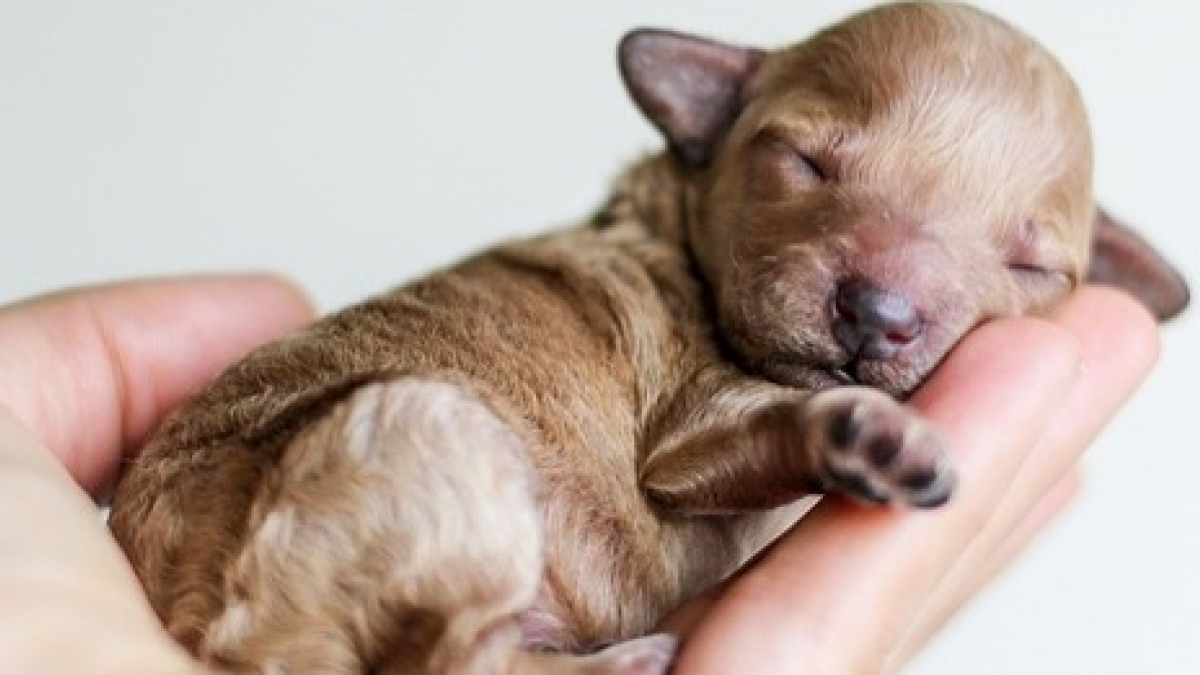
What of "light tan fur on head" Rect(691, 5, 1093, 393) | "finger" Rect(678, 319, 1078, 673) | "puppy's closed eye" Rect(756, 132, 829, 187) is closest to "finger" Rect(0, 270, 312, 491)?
"light tan fur on head" Rect(691, 5, 1093, 393)

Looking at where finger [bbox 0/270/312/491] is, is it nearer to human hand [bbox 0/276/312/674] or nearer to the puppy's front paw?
human hand [bbox 0/276/312/674]

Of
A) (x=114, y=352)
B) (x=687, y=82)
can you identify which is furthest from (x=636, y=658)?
(x=114, y=352)

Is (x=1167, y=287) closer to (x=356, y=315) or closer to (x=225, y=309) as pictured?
(x=356, y=315)

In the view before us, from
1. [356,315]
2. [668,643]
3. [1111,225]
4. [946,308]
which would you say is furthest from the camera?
[1111,225]

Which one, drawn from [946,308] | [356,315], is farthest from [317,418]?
[946,308]

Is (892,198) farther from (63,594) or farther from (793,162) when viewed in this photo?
(63,594)

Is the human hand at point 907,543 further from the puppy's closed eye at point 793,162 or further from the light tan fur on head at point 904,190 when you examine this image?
the puppy's closed eye at point 793,162

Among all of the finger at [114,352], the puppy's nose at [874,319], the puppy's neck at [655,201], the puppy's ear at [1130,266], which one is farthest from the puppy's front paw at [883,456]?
the finger at [114,352]
